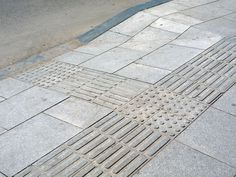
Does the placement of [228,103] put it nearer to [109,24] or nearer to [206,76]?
[206,76]

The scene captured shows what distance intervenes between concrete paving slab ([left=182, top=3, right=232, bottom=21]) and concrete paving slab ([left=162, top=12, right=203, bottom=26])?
0.18 m

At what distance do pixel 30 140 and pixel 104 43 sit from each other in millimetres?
3393

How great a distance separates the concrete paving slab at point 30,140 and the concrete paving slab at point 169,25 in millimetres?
3788

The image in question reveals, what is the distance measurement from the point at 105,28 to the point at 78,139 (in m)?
4.11

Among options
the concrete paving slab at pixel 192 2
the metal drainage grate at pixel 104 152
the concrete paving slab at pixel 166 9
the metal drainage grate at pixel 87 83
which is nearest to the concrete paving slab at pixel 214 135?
the metal drainage grate at pixel 104 152

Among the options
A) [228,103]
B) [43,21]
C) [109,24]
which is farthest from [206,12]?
[228,103]

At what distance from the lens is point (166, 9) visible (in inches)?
330

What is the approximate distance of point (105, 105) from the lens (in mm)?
4664

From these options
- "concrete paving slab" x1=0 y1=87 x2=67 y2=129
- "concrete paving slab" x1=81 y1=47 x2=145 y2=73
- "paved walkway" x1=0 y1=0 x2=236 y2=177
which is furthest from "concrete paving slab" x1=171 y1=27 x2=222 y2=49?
"concrete paving slab" x1=0 y1=87 x2=67 y2=129

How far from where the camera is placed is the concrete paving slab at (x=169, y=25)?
284 inches

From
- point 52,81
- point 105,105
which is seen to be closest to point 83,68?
point 52,81

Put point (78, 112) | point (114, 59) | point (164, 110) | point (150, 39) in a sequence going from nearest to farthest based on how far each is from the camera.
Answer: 1. point (164, 110)
2. point (78, 112)
3. point (114, 59)
4. point (150, 39)

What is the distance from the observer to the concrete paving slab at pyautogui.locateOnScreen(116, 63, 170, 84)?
527cm

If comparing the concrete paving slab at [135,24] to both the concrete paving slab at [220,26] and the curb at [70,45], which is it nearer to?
the curb at [70,45]
